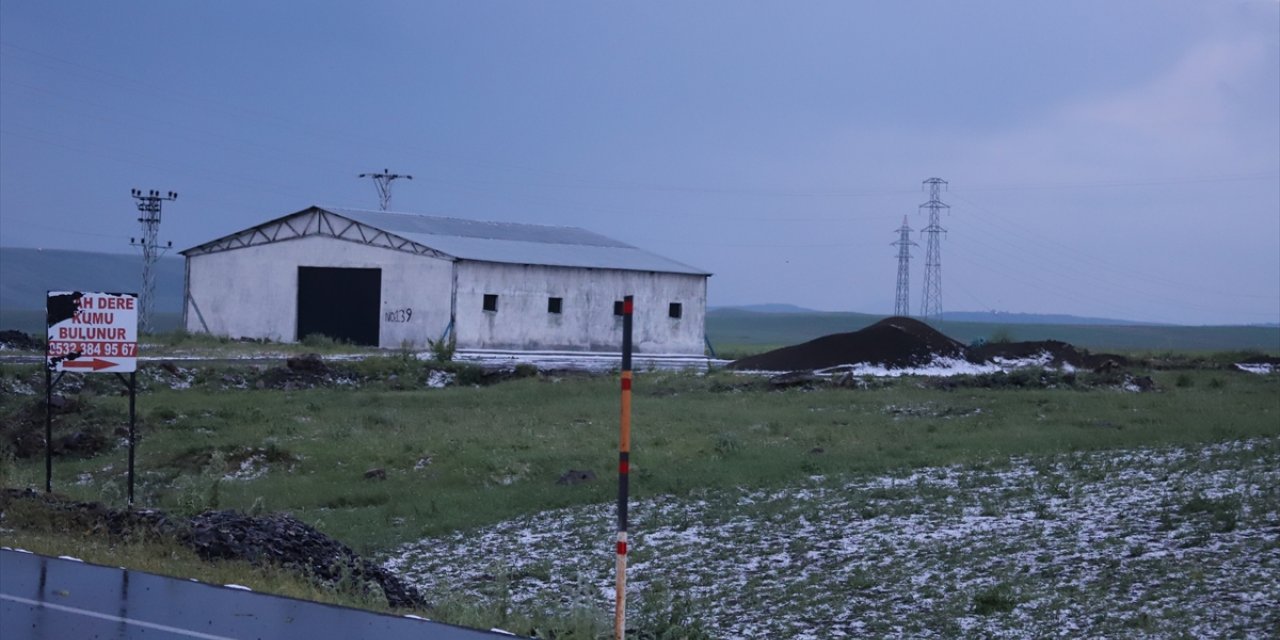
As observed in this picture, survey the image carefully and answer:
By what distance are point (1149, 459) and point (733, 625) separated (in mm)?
10022

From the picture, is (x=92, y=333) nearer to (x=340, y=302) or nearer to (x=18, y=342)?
(x=18, y=342)

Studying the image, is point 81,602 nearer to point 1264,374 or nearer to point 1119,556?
point 1119,556

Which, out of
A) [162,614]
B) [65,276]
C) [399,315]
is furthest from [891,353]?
[65,276]

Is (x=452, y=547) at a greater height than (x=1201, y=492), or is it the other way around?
(x=1201, y=492)

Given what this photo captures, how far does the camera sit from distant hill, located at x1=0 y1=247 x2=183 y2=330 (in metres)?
163

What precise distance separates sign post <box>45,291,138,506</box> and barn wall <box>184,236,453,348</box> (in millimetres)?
32397

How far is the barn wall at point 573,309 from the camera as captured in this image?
164 ft

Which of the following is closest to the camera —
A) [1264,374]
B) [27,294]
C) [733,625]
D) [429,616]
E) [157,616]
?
[157,616]

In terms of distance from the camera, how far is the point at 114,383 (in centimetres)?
3008

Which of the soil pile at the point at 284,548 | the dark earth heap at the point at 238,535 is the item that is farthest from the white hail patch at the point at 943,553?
the dark earth heap at the point at 238,535

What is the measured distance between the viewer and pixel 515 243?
59219 millimetres

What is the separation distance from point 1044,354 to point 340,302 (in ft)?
90.0

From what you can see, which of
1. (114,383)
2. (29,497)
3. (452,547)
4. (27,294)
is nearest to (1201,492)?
(452,547)

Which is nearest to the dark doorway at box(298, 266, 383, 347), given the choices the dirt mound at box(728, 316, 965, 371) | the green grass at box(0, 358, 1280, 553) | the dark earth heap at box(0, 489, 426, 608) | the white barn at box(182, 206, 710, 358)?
the white barn at box(182, 206, 710, 358)
